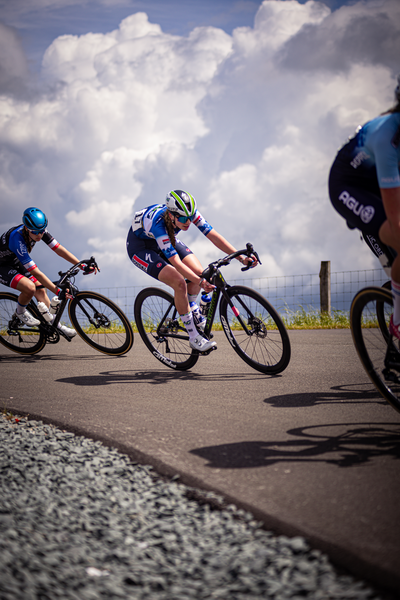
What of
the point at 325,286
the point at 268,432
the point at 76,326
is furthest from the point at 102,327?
the point at 325,286

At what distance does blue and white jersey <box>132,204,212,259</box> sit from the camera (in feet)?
17.1

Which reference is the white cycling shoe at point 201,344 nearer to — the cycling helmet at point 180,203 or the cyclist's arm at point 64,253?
the cycling helmet at point 180,203

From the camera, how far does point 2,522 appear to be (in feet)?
6.47

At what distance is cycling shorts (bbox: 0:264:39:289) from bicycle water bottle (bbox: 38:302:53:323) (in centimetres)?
52


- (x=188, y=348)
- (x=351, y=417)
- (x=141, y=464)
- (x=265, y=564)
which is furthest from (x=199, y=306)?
(x=265, y=564)

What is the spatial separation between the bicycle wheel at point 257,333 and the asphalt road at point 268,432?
0.75ft

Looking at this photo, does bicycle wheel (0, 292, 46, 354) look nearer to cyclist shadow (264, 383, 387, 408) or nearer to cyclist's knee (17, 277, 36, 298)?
cyclist's knee (17, 277, 36, 298)

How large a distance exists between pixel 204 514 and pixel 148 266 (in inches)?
157

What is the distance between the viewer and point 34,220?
706 centimetres

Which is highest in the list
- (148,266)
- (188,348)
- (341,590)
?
(148,266)

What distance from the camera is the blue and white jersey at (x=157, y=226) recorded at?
5.21 m

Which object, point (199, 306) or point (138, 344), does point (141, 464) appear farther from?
point (138, 344)

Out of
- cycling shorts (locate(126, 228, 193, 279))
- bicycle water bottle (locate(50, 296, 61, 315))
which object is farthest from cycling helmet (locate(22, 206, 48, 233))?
cycling shorts (locate(126, 228, 193, 279))

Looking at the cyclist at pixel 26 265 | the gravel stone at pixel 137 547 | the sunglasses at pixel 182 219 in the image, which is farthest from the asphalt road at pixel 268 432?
the sunglasses at pixel 182 219
